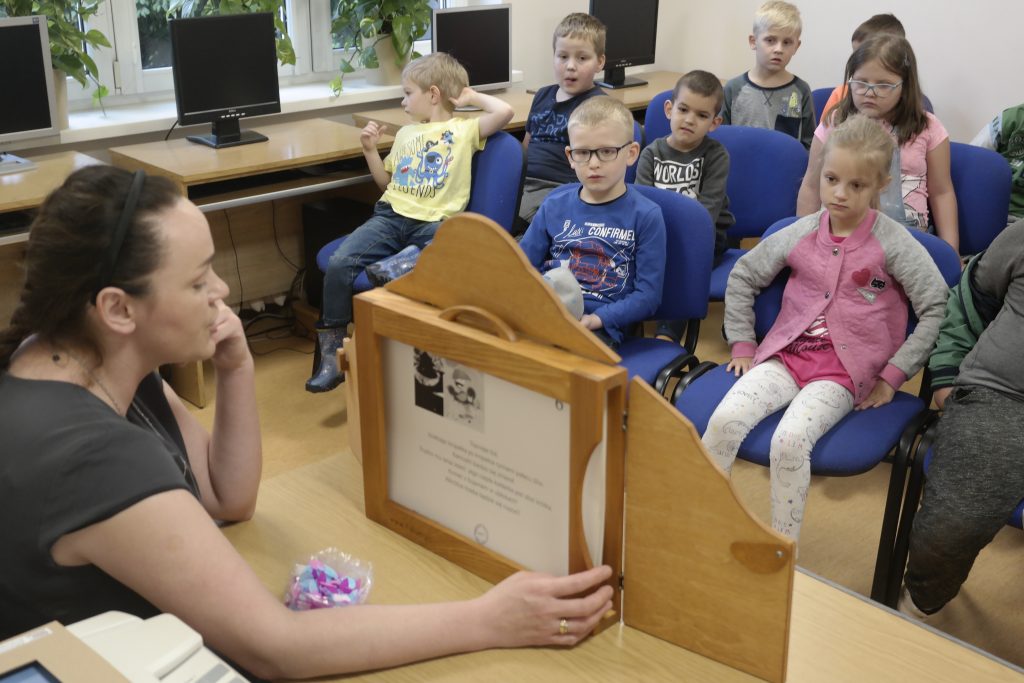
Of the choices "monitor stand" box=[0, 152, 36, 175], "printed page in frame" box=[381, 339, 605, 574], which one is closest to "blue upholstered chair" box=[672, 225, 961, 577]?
"printed page in frame" box=[381, 339, 605, 574]

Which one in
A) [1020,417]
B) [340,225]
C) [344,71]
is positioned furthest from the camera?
[344,71]

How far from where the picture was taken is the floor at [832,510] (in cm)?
229

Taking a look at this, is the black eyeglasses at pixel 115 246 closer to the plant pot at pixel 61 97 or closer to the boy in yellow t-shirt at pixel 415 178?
the boy in yellow t-shirt at pixel 415 178

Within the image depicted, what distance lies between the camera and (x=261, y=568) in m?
1.27

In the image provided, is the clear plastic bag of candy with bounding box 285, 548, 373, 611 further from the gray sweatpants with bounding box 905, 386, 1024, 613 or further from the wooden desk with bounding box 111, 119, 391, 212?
the wooden desk with bounding box 111, 119, 391, 212

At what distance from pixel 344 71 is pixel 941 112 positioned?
258 centimetres

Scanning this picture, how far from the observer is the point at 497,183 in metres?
3.28

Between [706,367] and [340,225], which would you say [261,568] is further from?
[340,225]

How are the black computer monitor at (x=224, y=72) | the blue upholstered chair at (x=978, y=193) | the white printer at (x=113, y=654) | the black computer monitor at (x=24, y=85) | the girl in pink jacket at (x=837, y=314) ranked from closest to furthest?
the white printer at (x=113, y=654)
the girl in pink jacket at (x=837, y=314)
the blue upholstered chair at (x=978, y=193)
the black computer monitor at (x=24, y=85)
the black computer monitor at (x=224, y=72)

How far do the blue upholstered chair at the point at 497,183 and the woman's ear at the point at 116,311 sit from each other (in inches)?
82.4

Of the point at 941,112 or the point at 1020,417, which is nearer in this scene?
the point at 1020,417

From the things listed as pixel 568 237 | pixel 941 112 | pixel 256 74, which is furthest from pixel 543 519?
pixel 941 112

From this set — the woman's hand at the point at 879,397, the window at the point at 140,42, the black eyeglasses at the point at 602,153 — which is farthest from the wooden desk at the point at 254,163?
the woman's hand at the point at 879,397

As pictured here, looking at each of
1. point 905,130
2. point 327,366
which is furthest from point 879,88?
point 327,366
